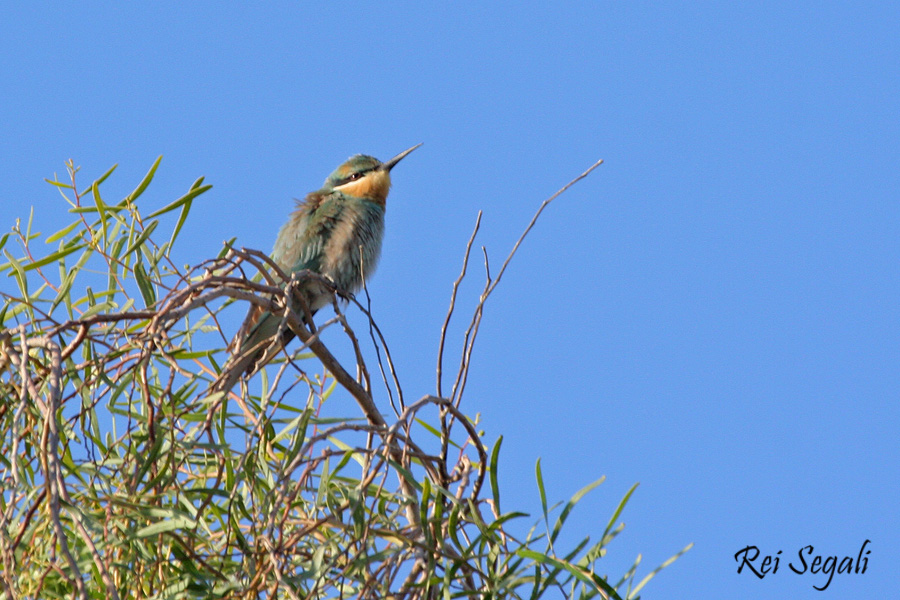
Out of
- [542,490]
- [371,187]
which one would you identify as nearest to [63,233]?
[542,490]

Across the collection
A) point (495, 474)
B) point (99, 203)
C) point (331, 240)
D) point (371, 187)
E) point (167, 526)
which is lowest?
point (167, 526)

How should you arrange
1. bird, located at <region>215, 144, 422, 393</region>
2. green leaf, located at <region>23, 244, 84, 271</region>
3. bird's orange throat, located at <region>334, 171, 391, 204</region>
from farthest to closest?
bird's orange throat, located at <region>334, 171, 391, 204</region> → bird, located at <region>215, 144, 422, 393</region> → green leaf, located at <region>23, 244, 84, 271</region>

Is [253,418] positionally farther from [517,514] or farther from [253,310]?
[517,514]

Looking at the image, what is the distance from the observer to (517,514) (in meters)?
1.53

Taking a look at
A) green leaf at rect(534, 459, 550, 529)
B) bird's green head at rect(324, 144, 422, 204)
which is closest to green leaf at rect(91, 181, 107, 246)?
green leaf at rect(534, 459, 550, 529)

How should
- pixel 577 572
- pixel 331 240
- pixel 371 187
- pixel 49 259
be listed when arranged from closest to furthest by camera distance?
pixel 577 572 → pixel 49 259 → pixel 331 240 → pixel 371 187

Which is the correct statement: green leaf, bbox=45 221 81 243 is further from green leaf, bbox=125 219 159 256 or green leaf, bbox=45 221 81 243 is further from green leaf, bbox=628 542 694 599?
green leaf, bbox=628 542 694 599

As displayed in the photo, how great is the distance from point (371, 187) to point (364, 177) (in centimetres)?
7

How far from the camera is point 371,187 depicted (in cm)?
430

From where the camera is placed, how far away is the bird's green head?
4.28 m

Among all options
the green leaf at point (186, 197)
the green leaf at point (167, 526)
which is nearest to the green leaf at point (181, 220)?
the green leaf at point (186, 197)

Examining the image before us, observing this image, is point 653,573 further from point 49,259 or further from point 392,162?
point 392,162

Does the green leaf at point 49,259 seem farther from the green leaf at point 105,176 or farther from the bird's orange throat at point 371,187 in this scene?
the bird's orange throat at point 371,187

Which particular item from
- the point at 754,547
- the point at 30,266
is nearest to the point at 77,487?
the point at 30,266
